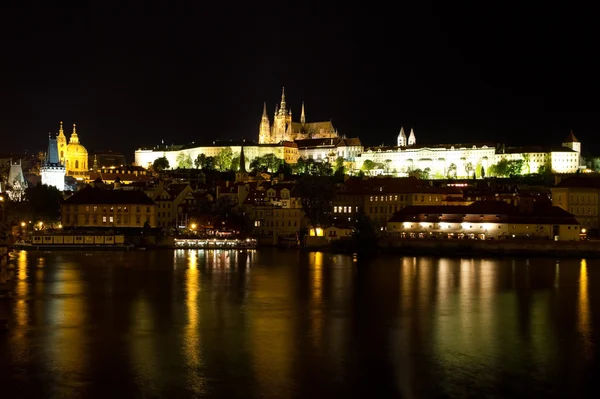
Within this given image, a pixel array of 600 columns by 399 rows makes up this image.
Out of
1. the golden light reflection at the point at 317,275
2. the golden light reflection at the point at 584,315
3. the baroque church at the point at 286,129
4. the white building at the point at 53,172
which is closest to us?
the golden light reflection at the point at 584,315

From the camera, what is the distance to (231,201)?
128 ft

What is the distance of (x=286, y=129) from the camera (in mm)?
87250

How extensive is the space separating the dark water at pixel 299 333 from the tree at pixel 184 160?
50737 millimetres

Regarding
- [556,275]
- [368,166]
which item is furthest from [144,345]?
[368,166]

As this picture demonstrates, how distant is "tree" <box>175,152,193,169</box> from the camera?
2886 inches

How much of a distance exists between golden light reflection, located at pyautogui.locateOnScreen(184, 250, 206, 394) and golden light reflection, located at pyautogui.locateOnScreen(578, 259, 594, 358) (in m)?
5.75

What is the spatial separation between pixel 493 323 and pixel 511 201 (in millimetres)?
22158

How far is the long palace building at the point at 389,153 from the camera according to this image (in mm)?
64188

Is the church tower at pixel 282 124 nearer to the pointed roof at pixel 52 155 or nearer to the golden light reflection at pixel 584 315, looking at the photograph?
the pointed roof at pixel 52 155

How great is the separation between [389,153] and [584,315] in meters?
57.1

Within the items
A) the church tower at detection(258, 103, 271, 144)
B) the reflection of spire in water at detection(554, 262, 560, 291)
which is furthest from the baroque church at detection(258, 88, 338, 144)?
the reflection of spire in water at detection(554, 262, 560, 291)

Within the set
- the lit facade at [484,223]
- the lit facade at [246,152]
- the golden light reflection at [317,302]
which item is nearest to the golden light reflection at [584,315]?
the golden light reflection at [317,302]

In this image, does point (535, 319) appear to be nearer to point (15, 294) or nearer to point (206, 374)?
point (206, 374)

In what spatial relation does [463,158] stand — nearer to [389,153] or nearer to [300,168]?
[389,153]
